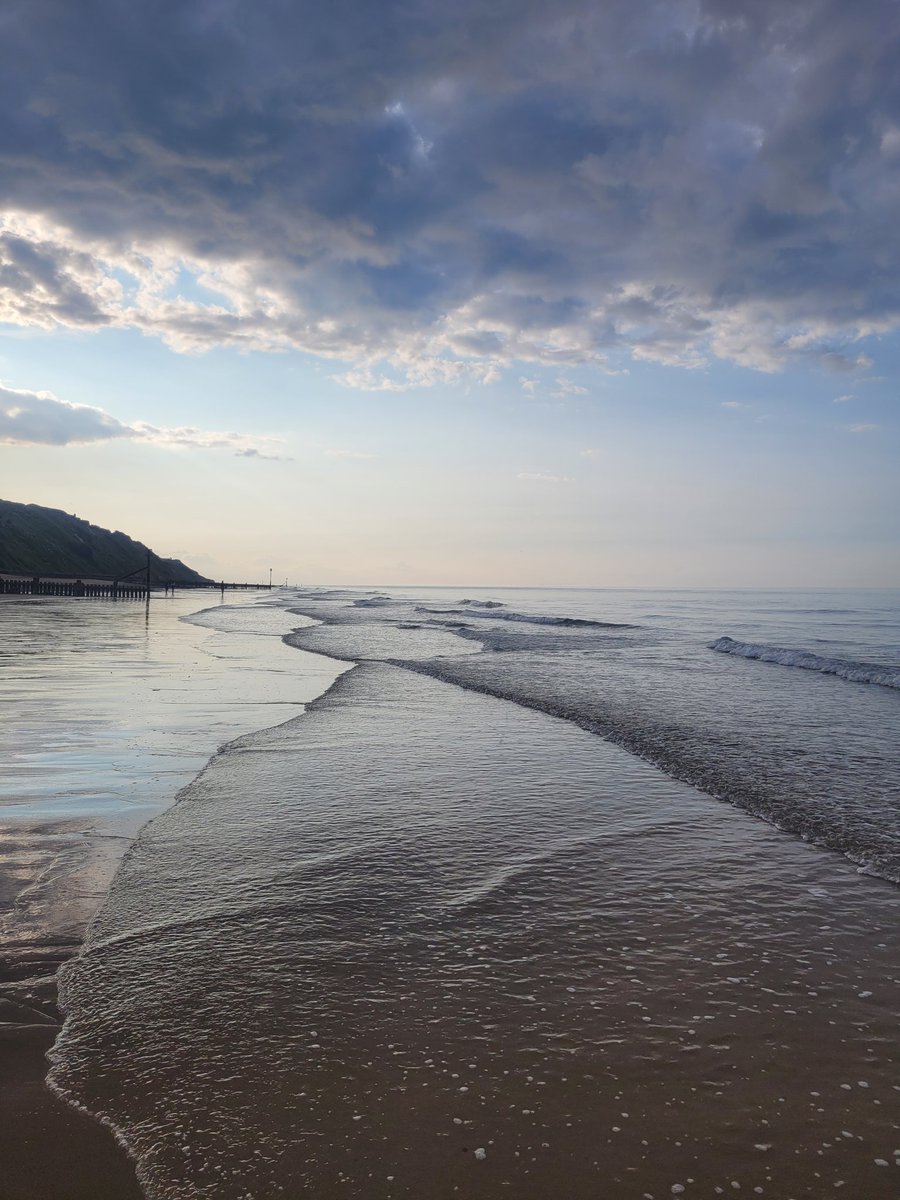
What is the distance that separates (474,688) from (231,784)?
9000 mm

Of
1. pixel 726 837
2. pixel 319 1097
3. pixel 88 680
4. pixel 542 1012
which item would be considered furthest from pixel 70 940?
pixel 88 680

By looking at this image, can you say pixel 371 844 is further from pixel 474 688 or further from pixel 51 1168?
pixel 474 688

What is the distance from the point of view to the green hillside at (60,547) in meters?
132

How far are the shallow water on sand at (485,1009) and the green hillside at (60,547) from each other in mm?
120651

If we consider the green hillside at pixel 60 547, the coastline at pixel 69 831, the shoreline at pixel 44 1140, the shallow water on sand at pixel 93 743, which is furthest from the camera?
the green hillside at pixel 60 547

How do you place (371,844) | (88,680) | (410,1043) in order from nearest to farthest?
(410,1043) → (371,844) → (88,680)

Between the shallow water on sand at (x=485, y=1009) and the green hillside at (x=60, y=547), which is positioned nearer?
the shallow water on sand at (x=485, y=1009)

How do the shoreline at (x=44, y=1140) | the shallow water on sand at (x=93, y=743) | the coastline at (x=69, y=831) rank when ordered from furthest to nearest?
the shallow water on sand at (x=93, y=743), the coastline at (x=69, y=831), the shoreline at (x=44, y=1140)

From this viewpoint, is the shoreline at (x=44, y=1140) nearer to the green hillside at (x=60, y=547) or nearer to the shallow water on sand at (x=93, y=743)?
the shallow water on sand at (x=93, y=743)

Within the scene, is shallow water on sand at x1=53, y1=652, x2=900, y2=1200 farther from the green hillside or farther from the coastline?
the green hillside

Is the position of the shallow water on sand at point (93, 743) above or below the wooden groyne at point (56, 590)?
below

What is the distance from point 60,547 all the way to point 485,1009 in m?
177

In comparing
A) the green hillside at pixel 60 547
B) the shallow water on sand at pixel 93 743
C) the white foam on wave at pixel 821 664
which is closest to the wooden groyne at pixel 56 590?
the green hillside at pixel 60 547

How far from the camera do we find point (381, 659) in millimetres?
22875
